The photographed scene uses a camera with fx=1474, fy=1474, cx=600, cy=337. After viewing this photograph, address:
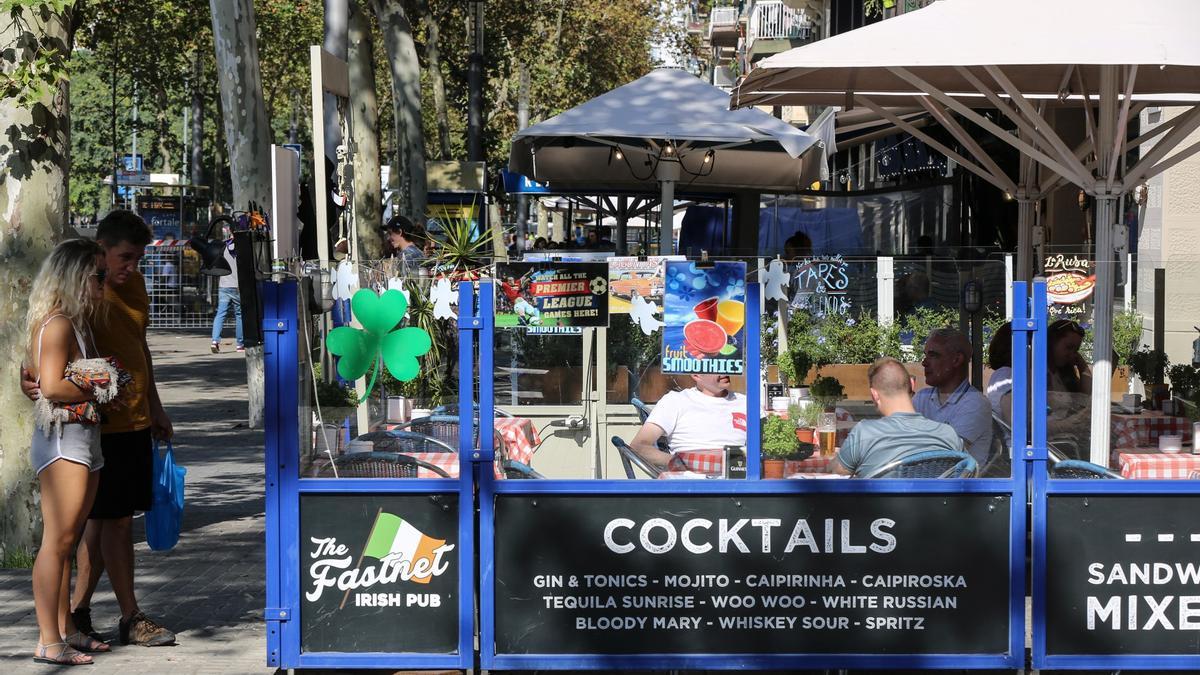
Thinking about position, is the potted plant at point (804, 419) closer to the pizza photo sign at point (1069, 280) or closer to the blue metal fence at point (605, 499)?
the blue metal fence at point (605, 499)

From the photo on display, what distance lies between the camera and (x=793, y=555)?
5.07m

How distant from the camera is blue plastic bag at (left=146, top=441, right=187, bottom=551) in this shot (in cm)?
→ 660

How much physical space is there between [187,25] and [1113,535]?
32.6 metres

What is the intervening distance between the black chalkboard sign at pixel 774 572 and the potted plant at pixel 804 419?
0.32 metres

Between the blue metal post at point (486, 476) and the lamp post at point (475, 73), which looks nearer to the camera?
the blue metal post at point (486, 476)

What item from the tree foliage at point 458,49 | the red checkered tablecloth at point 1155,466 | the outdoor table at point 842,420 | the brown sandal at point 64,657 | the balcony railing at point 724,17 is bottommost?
the brown sandal at point 64,657

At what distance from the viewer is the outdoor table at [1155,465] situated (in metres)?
5.43

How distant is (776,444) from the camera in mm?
5285

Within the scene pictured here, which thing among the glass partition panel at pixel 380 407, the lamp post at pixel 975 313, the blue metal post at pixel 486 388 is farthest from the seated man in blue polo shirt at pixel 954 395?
the glass partition panel at pixel 380 407

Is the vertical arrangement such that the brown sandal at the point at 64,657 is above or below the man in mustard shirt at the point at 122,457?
below

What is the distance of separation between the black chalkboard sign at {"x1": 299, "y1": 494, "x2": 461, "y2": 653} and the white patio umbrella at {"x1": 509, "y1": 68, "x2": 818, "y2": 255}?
697 centimetres

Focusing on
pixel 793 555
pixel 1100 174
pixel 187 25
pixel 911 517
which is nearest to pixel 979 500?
pixel 911 517

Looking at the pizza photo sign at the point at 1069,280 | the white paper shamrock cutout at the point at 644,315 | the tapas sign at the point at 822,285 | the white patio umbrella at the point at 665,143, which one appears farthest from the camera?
the white patio umbrella at the point at 665,143

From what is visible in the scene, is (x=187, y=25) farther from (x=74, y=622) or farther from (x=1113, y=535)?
(x=1113, y=535)
